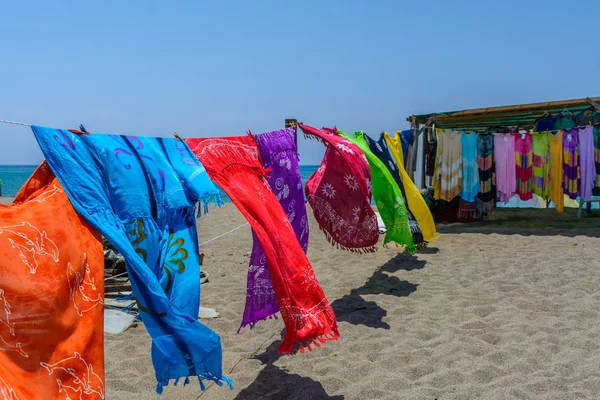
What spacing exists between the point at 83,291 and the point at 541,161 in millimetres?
8073

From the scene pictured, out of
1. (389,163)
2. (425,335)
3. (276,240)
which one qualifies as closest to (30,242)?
(276,240)

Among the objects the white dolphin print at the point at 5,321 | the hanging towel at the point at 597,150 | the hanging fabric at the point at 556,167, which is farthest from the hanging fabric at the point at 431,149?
the white dolphin print at the point at 5,321

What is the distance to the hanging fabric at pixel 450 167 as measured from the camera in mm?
8398

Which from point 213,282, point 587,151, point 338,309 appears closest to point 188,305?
point 338,309

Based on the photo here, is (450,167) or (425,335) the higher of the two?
(450,167)

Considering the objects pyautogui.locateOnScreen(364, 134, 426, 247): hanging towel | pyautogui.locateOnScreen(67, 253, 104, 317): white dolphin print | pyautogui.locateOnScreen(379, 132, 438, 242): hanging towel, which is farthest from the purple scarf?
pyautogui.locateOnScreen(379, 132, 438, 242): hanging towel

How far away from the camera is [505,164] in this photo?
27.3 ft

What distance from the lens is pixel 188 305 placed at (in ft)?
6.54

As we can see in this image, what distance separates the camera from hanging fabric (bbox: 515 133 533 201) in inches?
320

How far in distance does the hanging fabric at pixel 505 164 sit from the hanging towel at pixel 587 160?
102 centimetres

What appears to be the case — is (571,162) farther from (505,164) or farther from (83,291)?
(83,291)

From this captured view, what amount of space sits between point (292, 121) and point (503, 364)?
221 cm

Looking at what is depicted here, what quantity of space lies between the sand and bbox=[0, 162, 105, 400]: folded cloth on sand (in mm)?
1451

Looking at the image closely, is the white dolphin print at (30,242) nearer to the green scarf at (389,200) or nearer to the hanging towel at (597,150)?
the green scarf at (389,200)
